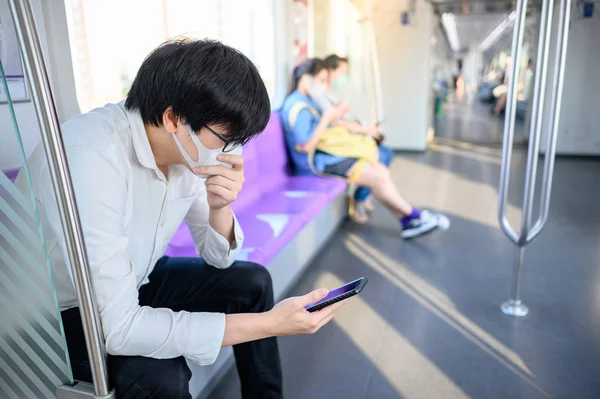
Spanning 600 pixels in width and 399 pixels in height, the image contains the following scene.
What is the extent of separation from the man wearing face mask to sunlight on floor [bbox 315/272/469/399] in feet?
3.12

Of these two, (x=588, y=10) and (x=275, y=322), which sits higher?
(x=588, y=10)

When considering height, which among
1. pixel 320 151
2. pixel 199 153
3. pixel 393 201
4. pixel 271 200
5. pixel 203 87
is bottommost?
pixel 393 201

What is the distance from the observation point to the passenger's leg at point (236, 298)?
1604 mm

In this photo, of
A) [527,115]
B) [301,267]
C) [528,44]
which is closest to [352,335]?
[301,267]

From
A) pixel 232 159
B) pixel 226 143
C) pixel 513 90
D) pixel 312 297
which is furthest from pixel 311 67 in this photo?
pixel 312 297

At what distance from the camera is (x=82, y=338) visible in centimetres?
129

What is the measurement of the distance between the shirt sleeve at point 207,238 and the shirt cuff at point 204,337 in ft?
1.28

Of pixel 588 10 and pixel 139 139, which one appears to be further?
pixel 588 10

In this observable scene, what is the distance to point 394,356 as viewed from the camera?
2.26 meters

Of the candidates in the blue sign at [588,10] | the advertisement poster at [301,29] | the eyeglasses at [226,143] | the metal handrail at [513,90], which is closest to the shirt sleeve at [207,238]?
the eyeglasses at [226,143]

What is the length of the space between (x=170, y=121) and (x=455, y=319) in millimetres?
1927

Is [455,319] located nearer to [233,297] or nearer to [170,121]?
[233,297]

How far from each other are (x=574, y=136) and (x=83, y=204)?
735 centimetres

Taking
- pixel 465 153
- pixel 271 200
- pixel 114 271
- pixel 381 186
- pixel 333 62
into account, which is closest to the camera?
pixel 114 271
